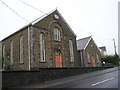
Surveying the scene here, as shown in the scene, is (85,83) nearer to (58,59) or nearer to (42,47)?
(42,47)

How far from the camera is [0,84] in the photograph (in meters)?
10.8

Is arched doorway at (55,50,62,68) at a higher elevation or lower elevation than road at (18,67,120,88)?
higher

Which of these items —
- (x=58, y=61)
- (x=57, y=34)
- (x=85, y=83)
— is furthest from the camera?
(x=57, y=34)

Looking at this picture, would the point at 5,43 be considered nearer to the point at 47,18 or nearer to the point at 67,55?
the point at 47,18

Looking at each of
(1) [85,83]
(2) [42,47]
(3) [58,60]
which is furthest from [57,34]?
(1) [85,83]

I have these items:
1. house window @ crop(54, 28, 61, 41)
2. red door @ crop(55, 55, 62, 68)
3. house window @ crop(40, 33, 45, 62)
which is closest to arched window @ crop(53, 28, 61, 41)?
house window @ crop(54, 28, 61, 41)

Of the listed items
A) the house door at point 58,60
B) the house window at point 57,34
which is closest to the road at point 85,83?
the house door at point 58,60

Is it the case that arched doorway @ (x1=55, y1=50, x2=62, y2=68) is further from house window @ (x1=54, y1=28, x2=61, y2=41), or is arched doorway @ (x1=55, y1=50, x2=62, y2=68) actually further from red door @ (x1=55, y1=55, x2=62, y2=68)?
house window @ (x1=54, y1=28, x2=61, y2=41)

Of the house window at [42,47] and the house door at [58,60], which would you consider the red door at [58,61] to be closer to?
the house door at [58,60]

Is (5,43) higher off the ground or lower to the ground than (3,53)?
higher

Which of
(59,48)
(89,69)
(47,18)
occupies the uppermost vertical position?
(47,18)

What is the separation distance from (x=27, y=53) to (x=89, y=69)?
32.1 ft

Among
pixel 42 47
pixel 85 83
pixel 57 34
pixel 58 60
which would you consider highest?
pixel 57 34

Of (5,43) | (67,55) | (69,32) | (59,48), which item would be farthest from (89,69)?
(5,43)
